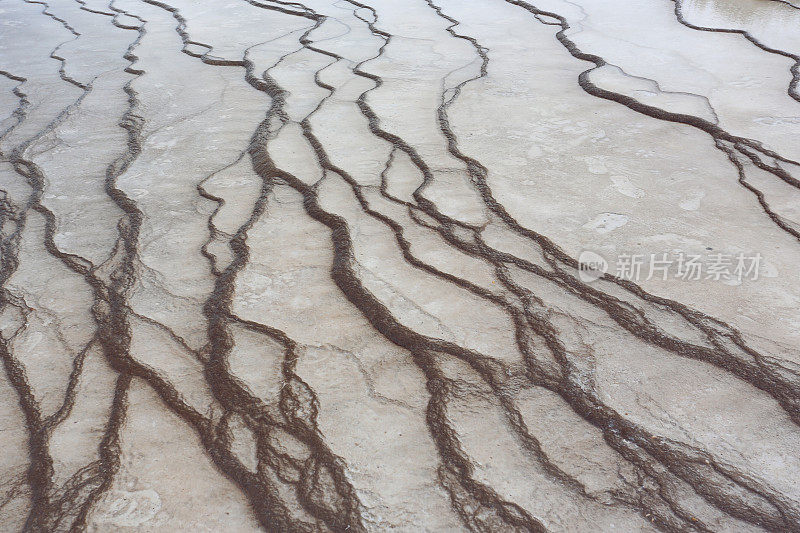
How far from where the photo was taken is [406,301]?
1617 mm

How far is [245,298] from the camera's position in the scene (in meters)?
1.66

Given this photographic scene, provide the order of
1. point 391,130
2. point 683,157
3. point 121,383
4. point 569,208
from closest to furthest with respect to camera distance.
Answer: point 121,383, point 569,208, point 683,157, point 391,130

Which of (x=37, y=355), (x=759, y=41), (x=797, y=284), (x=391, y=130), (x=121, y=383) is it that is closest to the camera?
(x=121, y=383)

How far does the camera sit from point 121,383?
1.41m

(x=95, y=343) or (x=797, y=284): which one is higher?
(x=797, y=284)

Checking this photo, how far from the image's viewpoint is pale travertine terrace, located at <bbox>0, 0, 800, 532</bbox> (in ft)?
3.81

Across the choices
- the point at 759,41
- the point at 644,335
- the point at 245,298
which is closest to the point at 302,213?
the point at 245,298

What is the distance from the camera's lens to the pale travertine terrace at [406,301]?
1162 millimetres

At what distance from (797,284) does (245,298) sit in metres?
1.38

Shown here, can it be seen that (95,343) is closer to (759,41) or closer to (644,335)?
(644,335)

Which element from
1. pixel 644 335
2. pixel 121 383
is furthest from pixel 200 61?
pixel 644 335

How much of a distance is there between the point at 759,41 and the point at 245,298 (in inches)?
125

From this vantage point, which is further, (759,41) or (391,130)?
(759,41)

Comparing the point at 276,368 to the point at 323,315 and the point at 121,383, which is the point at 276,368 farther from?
the point at 121,383
